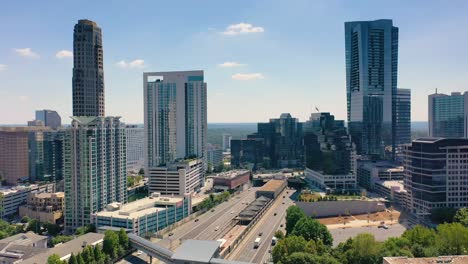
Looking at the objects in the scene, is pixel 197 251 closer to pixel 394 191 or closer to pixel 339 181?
pixel 394 191

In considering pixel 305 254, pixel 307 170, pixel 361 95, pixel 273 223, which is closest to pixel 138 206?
pixel 273 223

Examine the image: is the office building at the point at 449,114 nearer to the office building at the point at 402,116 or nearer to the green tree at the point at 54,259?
the office building at the point at 402,116

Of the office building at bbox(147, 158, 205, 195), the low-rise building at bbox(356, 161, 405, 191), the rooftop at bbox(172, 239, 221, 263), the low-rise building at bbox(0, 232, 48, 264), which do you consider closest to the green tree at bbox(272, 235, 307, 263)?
the rooftop at bbox(172, 239, 221, 263)

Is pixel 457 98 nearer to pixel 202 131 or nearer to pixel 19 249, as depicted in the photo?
pixel 202 131

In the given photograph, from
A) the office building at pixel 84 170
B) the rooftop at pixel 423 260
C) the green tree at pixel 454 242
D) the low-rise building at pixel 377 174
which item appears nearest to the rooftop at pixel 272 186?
the low-rise building at pixel 377 174

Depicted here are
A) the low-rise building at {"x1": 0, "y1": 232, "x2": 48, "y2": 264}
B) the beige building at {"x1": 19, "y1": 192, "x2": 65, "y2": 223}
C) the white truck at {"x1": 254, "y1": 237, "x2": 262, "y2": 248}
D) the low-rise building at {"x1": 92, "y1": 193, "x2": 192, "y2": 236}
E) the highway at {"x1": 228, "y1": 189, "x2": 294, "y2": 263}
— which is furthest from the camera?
the beige building at {"x1": 19, "y1": 192, "x2": 65, "y2": 223}

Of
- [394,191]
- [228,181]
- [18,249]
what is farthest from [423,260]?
[228,181]

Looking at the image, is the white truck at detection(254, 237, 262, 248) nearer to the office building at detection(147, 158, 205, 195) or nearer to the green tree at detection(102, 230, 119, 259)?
the green tree at detection(102, 230, 119, 259)
